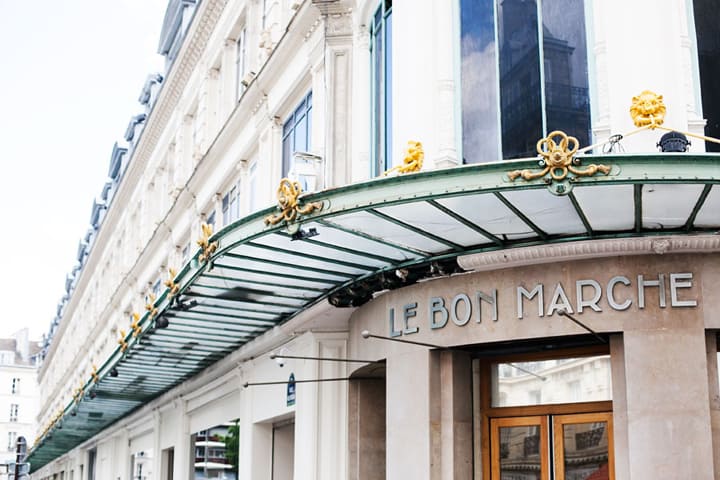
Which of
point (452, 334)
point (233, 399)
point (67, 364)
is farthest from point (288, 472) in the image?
point (67, 364)

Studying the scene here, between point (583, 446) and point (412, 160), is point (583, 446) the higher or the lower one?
the lower one

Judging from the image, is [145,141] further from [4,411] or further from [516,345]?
[4,411]

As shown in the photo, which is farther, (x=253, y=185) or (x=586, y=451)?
(x=253, y=185)

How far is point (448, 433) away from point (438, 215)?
127 inches

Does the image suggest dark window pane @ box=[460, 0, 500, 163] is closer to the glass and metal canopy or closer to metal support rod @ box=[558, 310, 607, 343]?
the glass and metal canopy

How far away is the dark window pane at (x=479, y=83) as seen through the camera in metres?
12.6

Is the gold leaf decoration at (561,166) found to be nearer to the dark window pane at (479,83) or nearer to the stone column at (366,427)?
the dark window pane at (479,83)

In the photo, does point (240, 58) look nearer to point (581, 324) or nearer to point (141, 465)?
point (581, 324)

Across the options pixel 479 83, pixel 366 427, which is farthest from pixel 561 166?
pixel 366 427

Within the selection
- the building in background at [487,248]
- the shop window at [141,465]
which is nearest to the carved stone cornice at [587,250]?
the building in background at [487,248]

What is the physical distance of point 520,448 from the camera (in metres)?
12.7

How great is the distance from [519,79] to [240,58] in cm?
1282

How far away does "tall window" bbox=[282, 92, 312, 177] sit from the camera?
1780 centimetres

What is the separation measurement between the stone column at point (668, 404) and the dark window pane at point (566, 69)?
7.90 ft
